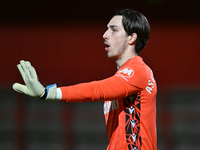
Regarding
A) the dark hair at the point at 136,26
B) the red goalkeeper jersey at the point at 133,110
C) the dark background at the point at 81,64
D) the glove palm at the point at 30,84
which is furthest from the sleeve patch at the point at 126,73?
the dark background at the point at 81,64

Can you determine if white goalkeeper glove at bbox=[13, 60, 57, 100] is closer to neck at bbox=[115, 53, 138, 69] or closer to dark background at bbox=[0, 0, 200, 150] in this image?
neck at bbox=[115, 53, 138, 69]

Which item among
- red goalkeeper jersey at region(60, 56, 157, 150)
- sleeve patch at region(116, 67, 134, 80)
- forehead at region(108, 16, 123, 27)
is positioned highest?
forehead at region(108, 16, 123, 27)

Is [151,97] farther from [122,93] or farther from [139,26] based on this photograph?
[139,26]

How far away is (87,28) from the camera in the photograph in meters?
5.43

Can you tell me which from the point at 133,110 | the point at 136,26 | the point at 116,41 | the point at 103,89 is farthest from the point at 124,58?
the point at 103,89

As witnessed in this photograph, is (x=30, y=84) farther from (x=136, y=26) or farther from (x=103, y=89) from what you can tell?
(x=136, y=26)

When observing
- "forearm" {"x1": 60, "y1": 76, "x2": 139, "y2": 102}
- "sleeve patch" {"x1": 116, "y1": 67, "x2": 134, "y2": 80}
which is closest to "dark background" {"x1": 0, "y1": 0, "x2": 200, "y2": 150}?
"sleeve patch" {"x1": 116, "y1": 67, "x2": 134, "y2": 80}

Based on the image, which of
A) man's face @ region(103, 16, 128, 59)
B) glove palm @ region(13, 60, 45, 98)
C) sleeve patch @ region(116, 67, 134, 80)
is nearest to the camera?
glove palm @ region(13, 60, 45, 98)

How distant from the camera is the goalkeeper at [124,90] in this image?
1856 millimetres

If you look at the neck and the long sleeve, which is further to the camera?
the neck

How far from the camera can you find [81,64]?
5.44 m

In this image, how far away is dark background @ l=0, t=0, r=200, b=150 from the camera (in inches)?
208

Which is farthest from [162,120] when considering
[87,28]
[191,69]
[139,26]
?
[139,26]

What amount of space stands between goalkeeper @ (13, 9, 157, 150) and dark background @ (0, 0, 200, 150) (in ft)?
9.45
